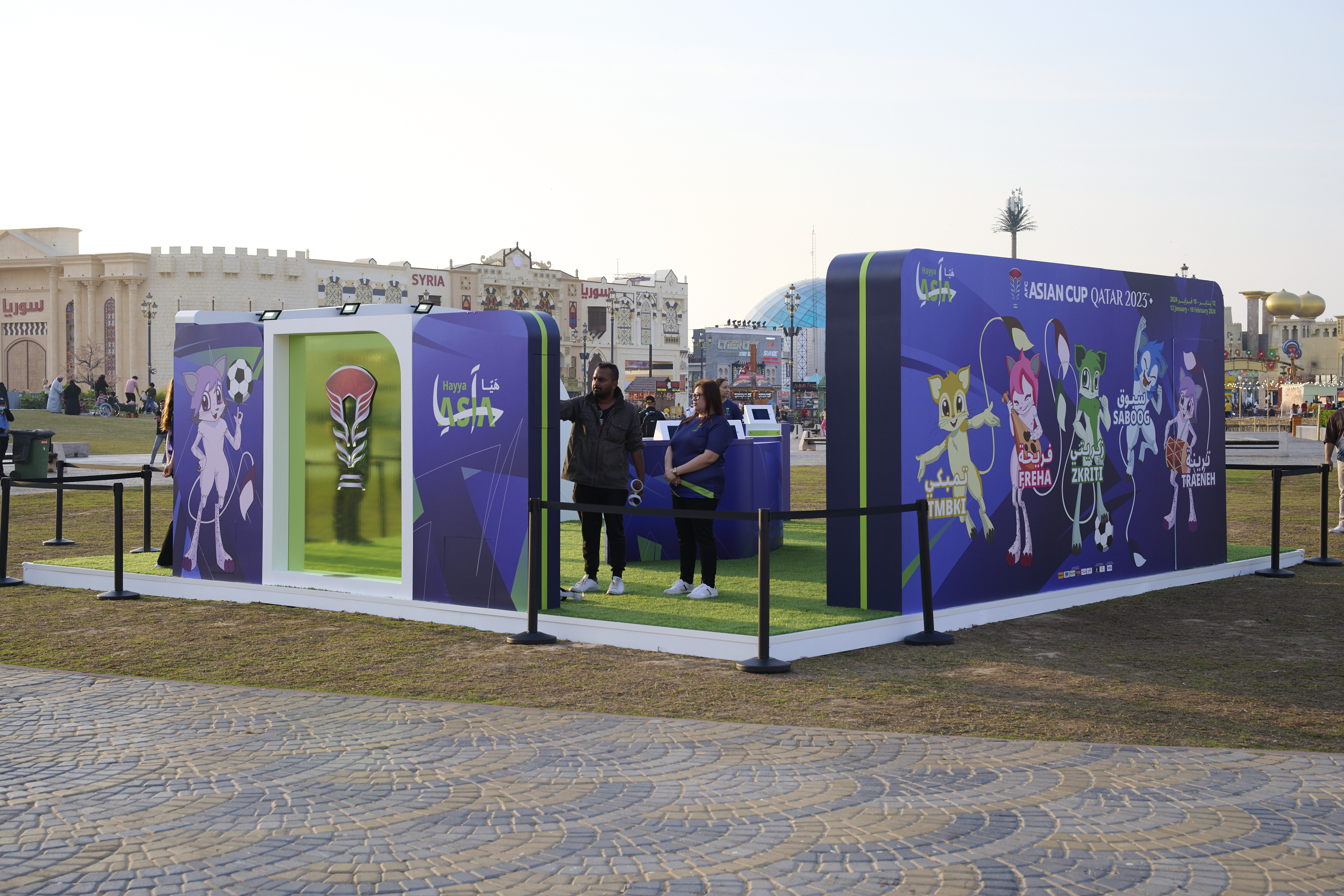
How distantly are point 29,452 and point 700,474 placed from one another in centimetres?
1799

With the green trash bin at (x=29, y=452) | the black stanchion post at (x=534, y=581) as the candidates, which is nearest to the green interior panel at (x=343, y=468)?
the black stanchion post at (x=534, y=581)

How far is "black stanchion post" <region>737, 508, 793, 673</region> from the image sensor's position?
24.5 feet

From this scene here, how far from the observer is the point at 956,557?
945cm

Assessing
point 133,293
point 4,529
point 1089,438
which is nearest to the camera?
point 1089,438

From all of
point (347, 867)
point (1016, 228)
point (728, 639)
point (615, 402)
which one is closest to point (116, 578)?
point (615, 402)

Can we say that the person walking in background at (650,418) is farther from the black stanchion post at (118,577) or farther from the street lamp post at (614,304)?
the street lamp post at (614,304)

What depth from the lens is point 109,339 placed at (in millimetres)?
81688

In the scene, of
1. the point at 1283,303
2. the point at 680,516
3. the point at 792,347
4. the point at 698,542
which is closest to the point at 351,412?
the point at 698,542

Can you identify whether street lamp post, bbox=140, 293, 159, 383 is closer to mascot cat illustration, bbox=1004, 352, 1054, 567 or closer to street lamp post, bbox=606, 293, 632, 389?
street lamp post, bbox=606, 293, 632, 389

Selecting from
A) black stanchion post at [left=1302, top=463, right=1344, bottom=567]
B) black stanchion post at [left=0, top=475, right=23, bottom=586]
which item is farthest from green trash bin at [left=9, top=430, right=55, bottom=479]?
black stanchion post at [left=1302, top=463, right=1344, bottom=567]

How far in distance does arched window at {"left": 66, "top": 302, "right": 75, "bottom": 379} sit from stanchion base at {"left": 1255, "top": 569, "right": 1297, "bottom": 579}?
83.5 metres

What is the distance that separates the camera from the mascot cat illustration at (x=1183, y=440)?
11.9 metres

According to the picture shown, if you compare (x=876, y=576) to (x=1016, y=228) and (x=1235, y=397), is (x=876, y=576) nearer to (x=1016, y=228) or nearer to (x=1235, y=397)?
(x=1016, y=228)

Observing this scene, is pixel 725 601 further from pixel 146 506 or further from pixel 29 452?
pixel 29 452
